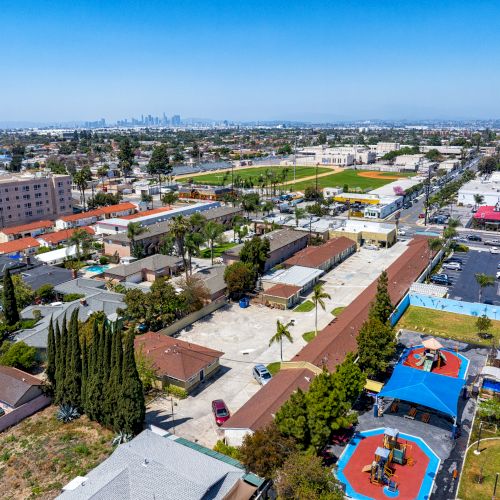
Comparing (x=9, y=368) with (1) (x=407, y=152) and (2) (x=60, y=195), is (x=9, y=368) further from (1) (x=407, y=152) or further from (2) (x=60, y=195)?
(1) (x=407, y=152)

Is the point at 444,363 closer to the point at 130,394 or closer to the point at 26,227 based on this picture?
the point at 130,394

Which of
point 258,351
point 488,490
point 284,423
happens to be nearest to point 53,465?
point 284,423

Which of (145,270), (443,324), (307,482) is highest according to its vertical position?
(307,482)

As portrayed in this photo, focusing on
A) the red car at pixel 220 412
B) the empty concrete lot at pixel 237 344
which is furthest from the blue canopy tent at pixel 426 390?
the red car at pixel 220 412

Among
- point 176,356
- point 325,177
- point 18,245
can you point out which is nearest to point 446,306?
point 176,356

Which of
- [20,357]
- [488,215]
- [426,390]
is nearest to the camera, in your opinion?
[426,390]

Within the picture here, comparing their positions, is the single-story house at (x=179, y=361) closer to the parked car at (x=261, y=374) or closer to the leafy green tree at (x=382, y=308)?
the parked car at (x=261, y=374)
